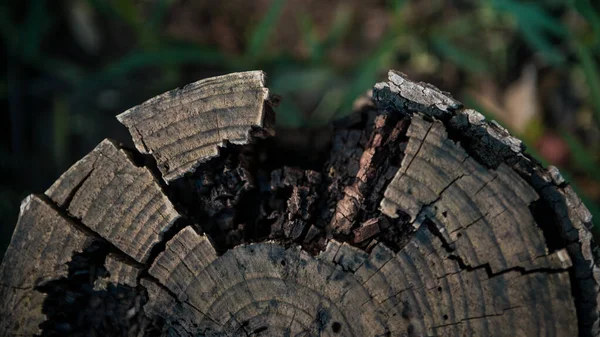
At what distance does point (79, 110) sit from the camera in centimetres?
283

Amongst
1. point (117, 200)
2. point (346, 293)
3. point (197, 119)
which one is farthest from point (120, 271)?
point (346, 293)

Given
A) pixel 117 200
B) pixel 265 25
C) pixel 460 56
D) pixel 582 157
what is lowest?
pixel 117 200

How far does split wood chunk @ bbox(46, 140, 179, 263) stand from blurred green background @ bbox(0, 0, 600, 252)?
3.97 feet

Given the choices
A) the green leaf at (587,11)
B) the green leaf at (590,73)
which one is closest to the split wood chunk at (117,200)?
the green leaf at (587,11)

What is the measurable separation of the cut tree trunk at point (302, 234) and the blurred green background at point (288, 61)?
1.05 m

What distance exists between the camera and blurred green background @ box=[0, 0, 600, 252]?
8.13 ft

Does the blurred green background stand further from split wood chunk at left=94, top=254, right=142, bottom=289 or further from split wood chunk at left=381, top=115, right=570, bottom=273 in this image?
split wood chunk at left=94, top=254, right=142, bottom=289

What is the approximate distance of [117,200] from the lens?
1.29 metres

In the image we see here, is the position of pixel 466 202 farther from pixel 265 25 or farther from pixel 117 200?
pixel 265 25

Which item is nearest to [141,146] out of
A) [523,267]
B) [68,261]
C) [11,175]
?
[68,261]

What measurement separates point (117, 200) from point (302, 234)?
0.50 m

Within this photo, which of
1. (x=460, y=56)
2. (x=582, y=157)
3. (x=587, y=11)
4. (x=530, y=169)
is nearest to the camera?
(x=530, y=169)

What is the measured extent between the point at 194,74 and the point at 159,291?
1.81 metres

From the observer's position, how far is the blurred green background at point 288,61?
248 centimetres
